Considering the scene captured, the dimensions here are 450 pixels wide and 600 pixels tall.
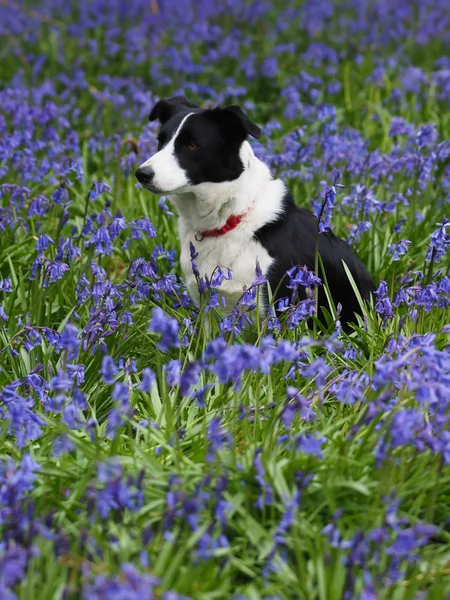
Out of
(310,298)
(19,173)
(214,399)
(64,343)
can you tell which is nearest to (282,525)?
(64,343)

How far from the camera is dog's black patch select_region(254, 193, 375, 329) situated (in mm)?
4375

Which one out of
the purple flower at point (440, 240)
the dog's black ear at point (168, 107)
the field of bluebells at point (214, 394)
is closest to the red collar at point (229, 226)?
the field of bluebells at point (214, 394)

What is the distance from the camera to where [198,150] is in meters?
4.33

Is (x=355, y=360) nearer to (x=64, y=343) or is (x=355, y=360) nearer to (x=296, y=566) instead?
(x=296, y=566)

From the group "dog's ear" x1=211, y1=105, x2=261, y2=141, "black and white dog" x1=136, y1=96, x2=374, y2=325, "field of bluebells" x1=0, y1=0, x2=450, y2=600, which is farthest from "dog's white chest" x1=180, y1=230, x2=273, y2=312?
"dog's ear" x1=211, y1=105, x2=261, y2=141

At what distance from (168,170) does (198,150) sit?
225 millimetres

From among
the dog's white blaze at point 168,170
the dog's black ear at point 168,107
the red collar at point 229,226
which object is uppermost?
the dog's black ear at point 168,107

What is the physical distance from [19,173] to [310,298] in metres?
2.57

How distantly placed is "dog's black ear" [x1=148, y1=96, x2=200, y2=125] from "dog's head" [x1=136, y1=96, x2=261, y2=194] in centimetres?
19

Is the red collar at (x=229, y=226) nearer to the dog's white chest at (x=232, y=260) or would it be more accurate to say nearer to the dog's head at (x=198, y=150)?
the dog's white chest at (x=232, y=260)

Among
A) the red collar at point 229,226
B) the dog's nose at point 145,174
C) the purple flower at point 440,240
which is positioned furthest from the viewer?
the red collar at point 229,226

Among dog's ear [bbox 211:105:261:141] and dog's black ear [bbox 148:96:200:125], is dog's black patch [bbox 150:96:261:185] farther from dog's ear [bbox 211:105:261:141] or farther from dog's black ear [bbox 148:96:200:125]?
dog's black ear [bbox 148:96:200:125]

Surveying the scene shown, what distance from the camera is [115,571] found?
101 inches

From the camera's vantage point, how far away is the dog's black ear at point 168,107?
4.65 m
